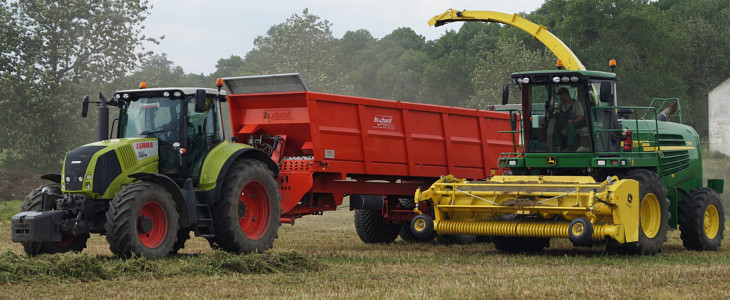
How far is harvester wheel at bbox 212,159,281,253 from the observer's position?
40.4ft

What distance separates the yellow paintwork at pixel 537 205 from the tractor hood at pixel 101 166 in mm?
4194

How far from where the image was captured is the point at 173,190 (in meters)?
11.8

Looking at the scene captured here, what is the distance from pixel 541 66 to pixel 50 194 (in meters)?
40.6

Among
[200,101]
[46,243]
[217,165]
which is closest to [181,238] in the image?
[217,165]

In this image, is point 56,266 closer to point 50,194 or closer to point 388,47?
point 50,194

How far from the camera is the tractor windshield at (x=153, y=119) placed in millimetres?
12508

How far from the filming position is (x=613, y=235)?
11820 millimetres

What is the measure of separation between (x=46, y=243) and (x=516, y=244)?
686 cm

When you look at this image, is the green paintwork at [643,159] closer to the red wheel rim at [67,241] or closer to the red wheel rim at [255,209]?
the red wheel rim at [255,209]

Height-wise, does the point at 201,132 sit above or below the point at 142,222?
above

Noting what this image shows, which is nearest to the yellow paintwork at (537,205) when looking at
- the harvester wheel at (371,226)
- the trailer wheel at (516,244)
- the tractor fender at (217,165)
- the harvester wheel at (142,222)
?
the trailer wheel at (516,244)

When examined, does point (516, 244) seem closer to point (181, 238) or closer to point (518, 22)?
point (181, 238)

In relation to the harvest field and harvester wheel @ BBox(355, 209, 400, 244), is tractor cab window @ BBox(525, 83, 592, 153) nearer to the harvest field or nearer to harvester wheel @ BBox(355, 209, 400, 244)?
the harvest field

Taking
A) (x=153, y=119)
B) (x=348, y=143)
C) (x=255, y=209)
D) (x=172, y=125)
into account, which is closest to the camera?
(x=172, y=125)
